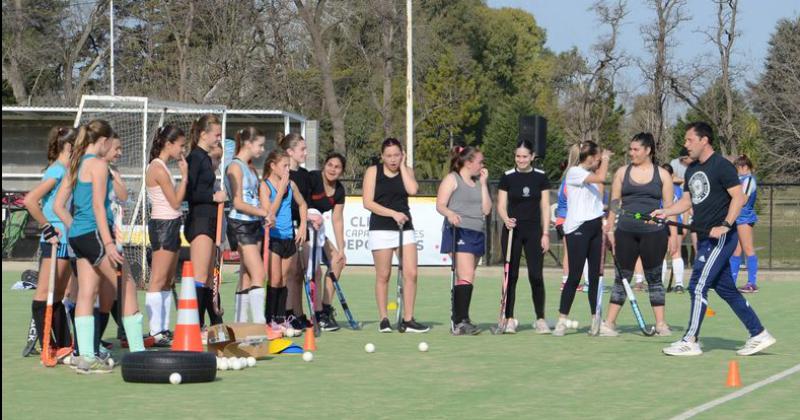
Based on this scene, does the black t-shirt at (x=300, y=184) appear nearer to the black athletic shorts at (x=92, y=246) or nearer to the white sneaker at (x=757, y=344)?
the black athletic shorts at (x=92, y=246)

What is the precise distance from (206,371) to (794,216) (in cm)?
2173

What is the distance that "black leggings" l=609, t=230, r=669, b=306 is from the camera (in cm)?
1302

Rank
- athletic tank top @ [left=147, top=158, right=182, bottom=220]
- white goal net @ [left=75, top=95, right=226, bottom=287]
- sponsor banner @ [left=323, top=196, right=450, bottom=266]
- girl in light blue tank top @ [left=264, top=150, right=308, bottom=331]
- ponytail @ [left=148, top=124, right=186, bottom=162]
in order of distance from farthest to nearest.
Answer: sponsor banner @ [left=323, top=196, right=450, bottom=266]
white goal net @ [left=75, top=95, right=226, bottom=287]
girl in light blue tank top @ [left=264, top=150, right=308, bottom=331]
athletic tank top @ [left=147, top=158, right=182, bottom=220]
ponytail @ [left=148, top=124, right=186, bottom=162]

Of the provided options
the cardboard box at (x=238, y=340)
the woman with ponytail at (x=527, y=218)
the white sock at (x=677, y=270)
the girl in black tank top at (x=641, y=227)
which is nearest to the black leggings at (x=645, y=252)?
the girl in black tank top at (x=641, y=227)

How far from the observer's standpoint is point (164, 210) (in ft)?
37.6

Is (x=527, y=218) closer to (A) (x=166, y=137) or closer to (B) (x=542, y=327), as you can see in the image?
(B) (x=542, y=327)

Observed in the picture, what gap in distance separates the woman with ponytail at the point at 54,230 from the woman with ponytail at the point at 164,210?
2.41 ft

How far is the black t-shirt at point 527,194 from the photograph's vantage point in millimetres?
13656

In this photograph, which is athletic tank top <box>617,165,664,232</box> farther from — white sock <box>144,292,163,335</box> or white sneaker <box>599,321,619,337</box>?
white sock <box>144,292,163,335</box>

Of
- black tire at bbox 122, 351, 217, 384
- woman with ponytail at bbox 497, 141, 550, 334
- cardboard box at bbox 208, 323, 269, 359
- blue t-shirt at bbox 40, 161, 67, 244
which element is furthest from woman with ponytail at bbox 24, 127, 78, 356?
woman with ponytail at bbox 497, 141, 550, 334

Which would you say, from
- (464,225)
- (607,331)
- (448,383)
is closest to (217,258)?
(464,225)

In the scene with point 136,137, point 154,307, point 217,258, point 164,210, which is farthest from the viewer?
point 136,137

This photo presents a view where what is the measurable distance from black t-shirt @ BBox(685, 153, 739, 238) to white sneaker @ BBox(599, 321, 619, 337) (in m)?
2.14

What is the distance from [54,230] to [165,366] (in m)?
1.71
